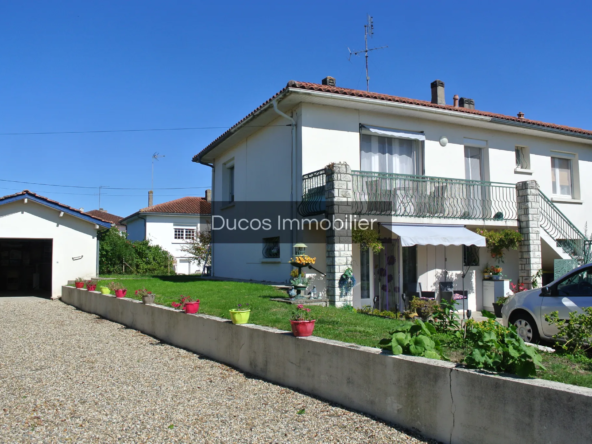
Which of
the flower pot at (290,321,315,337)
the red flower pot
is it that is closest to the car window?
the flower pot at (290,321,315,337)

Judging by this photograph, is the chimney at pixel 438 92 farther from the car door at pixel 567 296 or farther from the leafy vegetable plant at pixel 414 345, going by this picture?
the leafy vegetable plant at pixel 414 345

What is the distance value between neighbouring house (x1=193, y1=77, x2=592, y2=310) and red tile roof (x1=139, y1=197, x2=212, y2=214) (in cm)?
1996

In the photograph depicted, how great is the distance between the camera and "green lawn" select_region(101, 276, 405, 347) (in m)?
7.87

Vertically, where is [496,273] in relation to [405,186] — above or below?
below

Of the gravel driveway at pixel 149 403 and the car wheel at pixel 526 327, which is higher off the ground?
the car wheel at pixel 526 327

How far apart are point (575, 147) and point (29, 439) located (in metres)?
20.9

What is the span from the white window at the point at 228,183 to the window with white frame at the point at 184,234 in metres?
19.2

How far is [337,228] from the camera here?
12453 millimetres

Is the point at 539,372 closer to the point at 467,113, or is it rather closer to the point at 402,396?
the point at 402,396

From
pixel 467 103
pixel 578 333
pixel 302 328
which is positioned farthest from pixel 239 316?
pixel 467 103

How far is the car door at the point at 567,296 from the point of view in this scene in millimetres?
8406

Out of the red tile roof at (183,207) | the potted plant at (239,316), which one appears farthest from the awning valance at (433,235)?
the red tile roof at (183,207)

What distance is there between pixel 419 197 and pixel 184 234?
2741cm

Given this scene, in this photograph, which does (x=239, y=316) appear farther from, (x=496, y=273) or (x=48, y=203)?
(x=48, y=203)
